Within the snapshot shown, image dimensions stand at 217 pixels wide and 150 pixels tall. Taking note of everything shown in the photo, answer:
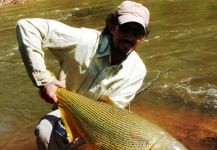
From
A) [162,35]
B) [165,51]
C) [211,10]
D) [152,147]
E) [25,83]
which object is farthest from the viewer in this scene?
[211,10]

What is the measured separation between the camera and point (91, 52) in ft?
11.4

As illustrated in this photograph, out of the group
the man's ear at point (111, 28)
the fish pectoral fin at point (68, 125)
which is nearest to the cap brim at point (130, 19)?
the man's ear at point (111, 28)

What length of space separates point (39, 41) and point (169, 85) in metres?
4.03

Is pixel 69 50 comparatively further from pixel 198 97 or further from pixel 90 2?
pixel 90 2

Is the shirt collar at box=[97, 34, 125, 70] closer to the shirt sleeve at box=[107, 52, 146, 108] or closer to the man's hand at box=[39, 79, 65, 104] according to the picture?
the shirt sleeve at box=[107, 52, 146, 108]

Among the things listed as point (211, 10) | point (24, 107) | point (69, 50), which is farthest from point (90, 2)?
point (69, 50)

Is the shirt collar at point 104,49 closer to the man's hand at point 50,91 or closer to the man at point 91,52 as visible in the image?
the man at point 91,52

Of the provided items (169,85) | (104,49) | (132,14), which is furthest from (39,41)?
(169,85)

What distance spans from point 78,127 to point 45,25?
38.8 inches

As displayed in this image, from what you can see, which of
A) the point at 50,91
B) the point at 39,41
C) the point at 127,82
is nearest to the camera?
the point at 50,91

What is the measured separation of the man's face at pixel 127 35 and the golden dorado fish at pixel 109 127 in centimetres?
73

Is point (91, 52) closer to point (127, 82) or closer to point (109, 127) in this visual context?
point (127, 82)

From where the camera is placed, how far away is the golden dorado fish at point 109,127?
8.41 feet

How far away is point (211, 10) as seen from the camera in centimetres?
1325
